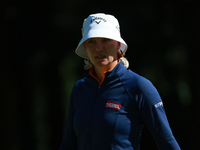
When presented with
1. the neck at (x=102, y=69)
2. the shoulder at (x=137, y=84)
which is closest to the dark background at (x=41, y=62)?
the neck at (x=102, y=69)

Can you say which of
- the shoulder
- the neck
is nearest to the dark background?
the neck

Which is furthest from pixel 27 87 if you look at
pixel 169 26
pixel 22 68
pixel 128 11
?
pixel 169 26

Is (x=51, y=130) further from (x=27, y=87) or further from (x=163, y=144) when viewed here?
(x=163, y=144)

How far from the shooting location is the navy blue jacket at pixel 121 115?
4.70 feet

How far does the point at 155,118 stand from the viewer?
1.44 metres

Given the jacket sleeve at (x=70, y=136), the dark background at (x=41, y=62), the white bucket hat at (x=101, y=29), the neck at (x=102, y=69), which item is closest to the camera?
the white bucket hat at (x=101, y=29)

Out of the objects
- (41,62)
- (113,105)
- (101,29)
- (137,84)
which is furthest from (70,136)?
(41,62)

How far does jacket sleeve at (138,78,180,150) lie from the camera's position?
4.65 ft

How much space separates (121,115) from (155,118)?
189 millimetres

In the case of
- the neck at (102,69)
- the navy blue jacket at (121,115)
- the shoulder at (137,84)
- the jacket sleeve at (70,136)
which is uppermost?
the neck at (102,69)

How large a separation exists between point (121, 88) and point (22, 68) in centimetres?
201

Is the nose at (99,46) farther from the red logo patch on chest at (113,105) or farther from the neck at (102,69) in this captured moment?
the red logo patch on chest at (113,105)

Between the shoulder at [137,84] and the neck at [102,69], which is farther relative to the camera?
the neck at [102,69]

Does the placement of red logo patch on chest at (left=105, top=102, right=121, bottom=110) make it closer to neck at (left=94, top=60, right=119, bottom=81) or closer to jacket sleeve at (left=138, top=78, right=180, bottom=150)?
jacket sleeve at (left=138, top=78, right=180, bottom=150)
